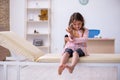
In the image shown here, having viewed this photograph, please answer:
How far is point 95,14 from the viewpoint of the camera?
22.3 ft

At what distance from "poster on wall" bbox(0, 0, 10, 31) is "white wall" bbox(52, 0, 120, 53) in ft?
4.06

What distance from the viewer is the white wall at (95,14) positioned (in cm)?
677

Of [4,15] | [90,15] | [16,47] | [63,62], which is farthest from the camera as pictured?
[90,15]

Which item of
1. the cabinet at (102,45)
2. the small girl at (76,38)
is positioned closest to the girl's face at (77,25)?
the small girl at (76,38)

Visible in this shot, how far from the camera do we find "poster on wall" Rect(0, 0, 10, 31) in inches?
250

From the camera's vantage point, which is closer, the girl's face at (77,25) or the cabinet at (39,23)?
the girl's face at (77,25)

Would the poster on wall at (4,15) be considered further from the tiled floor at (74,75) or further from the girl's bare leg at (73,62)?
the girl's bare leg at (73,62)

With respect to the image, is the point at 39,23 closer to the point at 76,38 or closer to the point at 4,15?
→ the point at 4,15

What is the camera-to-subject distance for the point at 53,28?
273 inches

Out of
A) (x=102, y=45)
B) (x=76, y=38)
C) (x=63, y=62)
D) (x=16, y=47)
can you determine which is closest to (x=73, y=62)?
(x=63, y=62)

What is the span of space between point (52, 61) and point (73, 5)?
430 cm

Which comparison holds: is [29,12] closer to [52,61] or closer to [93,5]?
[93,5]

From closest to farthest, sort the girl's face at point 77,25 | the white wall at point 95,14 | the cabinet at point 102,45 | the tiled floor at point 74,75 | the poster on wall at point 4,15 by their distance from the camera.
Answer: the girl's face at point 77,25
the tiled floor at point 74,75
the cabinet at point 102,45
the poster on wall at point 4,15
the white wall at point 95,14

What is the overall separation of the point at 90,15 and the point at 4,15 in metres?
2.28
